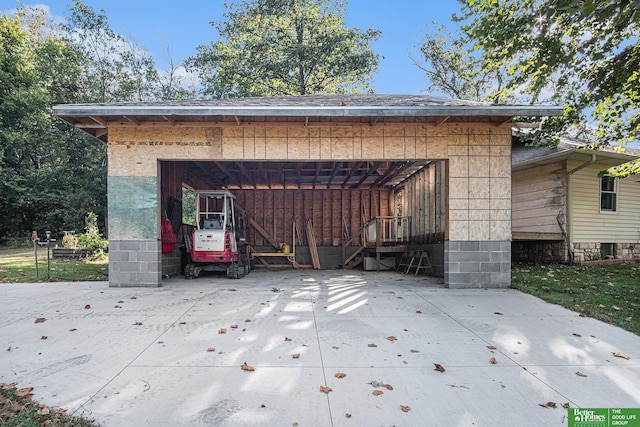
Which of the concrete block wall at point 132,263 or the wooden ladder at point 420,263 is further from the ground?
the concrete block wall at point 132,263

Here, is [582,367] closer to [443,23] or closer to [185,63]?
[443,23]

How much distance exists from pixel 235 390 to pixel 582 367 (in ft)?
11.6

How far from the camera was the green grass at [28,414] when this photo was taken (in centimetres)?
265

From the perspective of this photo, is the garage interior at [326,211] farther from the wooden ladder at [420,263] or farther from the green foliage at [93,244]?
the green foliage at [93,244]

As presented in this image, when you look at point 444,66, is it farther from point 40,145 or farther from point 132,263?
point 40,145

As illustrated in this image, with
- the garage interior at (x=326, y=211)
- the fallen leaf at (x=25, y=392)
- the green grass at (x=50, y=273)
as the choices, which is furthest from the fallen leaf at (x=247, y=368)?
the garage interior at (x=326, y=211)

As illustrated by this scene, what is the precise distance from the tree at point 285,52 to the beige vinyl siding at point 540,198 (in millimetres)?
14642

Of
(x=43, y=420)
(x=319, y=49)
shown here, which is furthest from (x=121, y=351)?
(x=319, y=49)

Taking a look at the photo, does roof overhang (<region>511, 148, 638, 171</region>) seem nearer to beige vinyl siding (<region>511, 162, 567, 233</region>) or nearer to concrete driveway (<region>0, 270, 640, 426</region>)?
beige vinyl siding (<region>511, 162, 567, 233</region>)

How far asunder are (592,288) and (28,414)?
961 centimetres

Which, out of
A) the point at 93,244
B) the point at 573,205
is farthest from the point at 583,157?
the point at 93,244

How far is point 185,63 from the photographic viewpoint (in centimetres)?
2683

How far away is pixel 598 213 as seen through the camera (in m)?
11.9

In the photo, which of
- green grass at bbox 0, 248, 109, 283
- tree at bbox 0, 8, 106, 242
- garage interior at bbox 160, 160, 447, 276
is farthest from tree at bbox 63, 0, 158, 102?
green grass at bbox 0, 248, 109, 283
